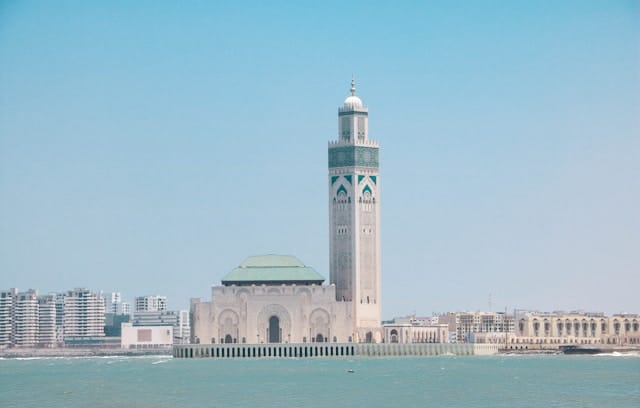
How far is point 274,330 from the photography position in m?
168

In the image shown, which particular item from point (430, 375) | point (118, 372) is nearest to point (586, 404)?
point (430, 375)

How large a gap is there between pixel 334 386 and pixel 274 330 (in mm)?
69604

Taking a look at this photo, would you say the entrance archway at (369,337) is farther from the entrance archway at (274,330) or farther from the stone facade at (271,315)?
the entrance archway at (274,330)

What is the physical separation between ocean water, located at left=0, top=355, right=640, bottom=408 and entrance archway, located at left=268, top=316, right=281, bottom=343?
3194 centimetres

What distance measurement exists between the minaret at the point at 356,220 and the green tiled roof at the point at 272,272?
11.8 ft

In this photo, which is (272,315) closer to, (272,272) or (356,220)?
(272,272)

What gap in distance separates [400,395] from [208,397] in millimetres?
10033

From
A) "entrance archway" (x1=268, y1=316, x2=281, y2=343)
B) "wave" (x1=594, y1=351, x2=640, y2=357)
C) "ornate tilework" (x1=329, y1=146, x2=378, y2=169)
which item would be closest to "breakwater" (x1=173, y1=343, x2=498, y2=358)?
"entrance archway" (x1=268, y1=316, x2=281, y2=343)

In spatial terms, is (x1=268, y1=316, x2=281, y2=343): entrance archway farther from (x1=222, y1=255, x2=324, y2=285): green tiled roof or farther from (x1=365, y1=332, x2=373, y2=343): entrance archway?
(x1=365, y1=332, x2=373, y2=343): entrance archway

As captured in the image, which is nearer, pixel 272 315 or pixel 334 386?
pixel 334 386

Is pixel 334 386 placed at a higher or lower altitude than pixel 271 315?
lower

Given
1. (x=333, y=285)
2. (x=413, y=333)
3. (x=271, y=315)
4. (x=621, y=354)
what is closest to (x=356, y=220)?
(x=333, y=285)

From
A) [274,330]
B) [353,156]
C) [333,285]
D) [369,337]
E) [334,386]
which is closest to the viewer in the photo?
[334,386]

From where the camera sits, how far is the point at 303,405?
3241 inches
